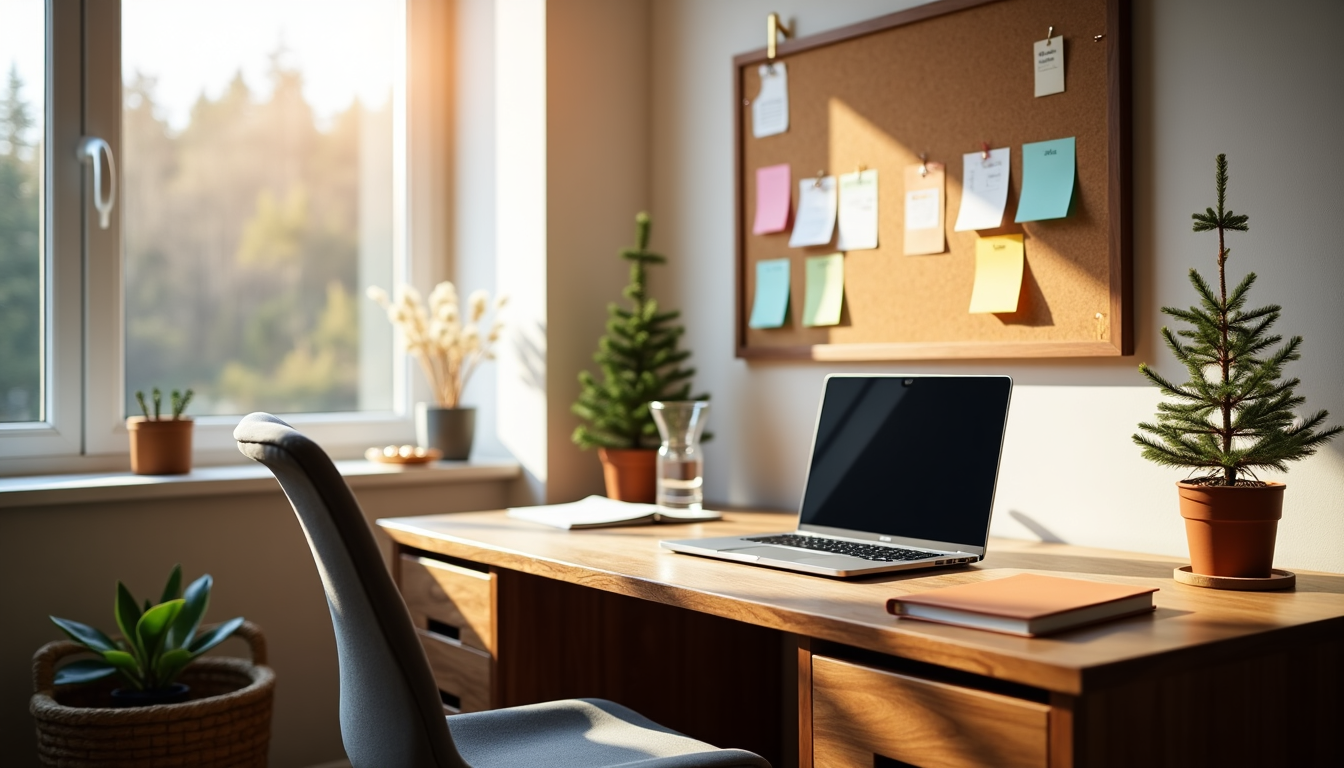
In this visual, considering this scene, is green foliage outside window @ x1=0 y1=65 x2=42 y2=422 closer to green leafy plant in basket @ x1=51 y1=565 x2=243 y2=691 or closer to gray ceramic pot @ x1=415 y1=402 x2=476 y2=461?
green leafy plant in basket @ x1=51 y1=565 x2=243 y2=691

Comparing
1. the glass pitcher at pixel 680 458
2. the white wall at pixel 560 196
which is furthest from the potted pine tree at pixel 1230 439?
the white wall at pixel 560 196

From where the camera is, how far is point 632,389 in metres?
2.31

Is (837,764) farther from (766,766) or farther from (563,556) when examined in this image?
(563,556)

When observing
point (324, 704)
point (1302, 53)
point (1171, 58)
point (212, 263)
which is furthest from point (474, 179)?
point (1302, 53)

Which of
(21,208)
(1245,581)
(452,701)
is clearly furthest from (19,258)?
(1245,581)

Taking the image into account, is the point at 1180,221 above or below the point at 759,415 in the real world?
above

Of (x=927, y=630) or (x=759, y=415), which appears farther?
(x=759, y=415)

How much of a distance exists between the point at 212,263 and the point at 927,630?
1.86 metres

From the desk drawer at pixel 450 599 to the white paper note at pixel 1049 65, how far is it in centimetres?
117

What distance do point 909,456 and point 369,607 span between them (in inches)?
A: 34.5

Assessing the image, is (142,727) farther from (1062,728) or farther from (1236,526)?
(1236,526)

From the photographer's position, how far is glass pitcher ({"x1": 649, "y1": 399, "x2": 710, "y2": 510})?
2.15 metres

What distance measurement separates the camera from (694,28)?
2510mm

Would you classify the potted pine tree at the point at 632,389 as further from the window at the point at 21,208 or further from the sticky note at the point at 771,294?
the window at the point at 21,208
